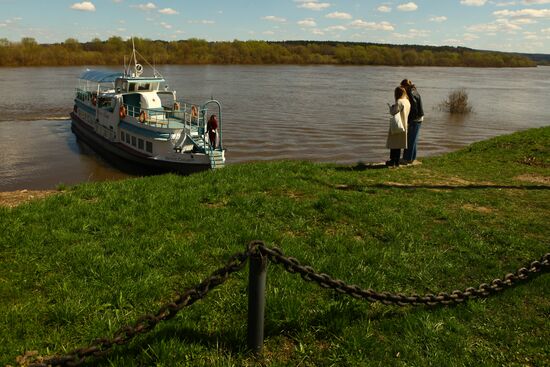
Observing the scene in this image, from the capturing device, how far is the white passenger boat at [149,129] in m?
19.1

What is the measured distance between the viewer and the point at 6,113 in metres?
38.0

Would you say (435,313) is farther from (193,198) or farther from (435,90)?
(435,90)

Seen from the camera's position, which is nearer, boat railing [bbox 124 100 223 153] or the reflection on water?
boat railing [bbox 124 100 223 153]

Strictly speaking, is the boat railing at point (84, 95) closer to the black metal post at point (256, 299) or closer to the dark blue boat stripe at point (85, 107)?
the dark blue boat stripe at point (85, 107)

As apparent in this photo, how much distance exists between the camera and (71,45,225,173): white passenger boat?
751 inches

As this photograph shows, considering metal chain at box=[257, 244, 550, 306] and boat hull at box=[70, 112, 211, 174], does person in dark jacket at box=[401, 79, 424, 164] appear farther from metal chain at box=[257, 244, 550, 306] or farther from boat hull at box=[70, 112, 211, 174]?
boat hull at box=[70, 112, 211, 174]

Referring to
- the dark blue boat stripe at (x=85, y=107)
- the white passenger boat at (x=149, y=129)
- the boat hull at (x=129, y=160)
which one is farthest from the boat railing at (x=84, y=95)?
the boat hull at (x=129, y=160)

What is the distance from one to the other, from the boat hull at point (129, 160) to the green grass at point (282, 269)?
9.50 metres

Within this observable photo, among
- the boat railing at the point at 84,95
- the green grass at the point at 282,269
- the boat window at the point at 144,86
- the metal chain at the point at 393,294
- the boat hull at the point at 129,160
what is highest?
the boat window at the point at 144,86

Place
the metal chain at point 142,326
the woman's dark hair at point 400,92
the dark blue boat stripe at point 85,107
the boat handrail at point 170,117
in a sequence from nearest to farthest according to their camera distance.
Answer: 1. the metal chain at point 142,326
2. the woman's dark hair at point 400,92
3. the boat handrail at point 170,117
4. the dark blue boat stripe at point 85,107

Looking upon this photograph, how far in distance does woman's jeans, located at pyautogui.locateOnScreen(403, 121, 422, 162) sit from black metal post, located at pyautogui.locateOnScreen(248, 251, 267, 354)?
9.35 meters

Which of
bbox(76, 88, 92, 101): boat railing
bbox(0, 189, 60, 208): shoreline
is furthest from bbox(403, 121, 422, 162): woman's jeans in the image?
bbox(76, 88, 92, 101): boat railing

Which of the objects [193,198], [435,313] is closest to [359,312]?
[435,313]

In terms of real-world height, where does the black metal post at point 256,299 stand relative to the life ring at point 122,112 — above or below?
below
